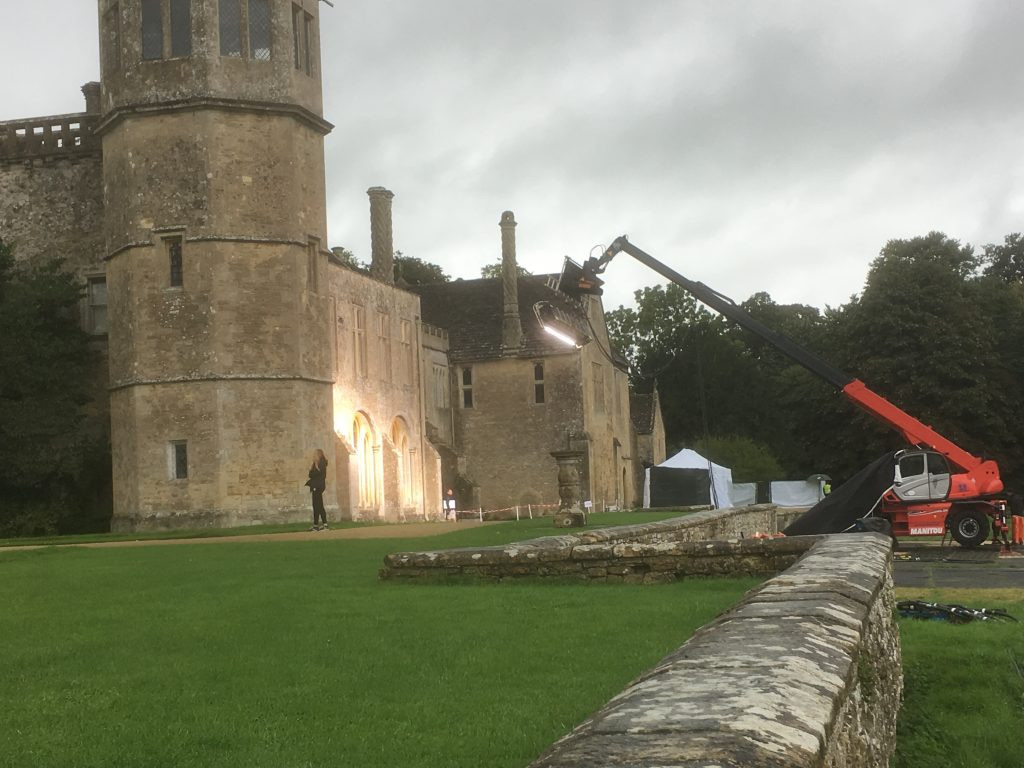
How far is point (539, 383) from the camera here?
2004 inches

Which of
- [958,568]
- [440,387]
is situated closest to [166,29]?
[440,387]

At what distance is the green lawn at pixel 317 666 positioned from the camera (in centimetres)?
546

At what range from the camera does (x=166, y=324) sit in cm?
3238

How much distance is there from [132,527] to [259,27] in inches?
514

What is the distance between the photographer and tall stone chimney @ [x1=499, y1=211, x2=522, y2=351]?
5122 centimetres

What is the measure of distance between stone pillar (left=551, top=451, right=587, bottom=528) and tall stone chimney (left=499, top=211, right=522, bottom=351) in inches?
955

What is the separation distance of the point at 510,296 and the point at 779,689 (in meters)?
48.1

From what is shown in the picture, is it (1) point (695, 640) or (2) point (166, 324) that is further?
(2) point (166, 324)

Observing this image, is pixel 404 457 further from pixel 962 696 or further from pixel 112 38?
pixel 962 696

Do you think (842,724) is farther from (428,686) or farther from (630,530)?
(630,530)

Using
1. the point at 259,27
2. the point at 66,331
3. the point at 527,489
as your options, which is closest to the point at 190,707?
the point at 259,27

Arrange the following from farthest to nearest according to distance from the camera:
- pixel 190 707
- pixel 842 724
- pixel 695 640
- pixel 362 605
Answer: pixel 362 605 < pixel 190 707 < pixel 695 640 < pixel 842 724

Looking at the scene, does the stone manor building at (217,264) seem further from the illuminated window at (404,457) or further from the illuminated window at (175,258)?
the illuminated window at (404,457)

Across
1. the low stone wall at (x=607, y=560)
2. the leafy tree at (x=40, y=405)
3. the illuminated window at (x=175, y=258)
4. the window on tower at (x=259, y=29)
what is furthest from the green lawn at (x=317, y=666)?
the window on tower at (x=259, y=29)
